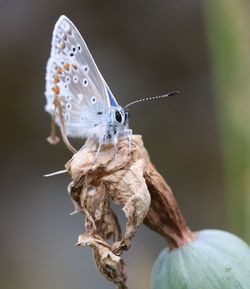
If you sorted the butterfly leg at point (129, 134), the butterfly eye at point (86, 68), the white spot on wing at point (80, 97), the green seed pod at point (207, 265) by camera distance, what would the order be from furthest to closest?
the white spot on wing at point (80, 97) → the butterfly eye at point (86, 68) → the butterfly leg at point (129, 134) → the green seed pod at point (207, 265)

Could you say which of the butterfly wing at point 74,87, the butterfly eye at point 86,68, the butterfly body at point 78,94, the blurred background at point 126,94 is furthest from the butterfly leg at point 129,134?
the blurred background at point 126,94

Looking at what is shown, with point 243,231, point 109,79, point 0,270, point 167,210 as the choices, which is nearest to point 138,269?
point 0,270

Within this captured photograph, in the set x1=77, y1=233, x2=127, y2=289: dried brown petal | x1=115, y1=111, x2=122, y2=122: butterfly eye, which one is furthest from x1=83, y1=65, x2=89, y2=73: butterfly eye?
x1=77, y1=233, x2=127, y2=289: dried brown petal

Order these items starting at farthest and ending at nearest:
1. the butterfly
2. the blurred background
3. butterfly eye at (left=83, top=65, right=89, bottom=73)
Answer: the blurred background, butterfly eye at (left=83, top=65, right=89, bottom=73), the butterfly

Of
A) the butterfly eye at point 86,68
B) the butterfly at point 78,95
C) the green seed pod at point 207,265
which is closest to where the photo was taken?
the green seed pod at point 207,265

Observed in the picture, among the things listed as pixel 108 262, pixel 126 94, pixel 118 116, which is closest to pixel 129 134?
pixel 118 116

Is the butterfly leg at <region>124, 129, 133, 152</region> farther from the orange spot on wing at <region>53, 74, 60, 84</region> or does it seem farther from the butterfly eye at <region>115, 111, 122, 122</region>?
the orange spot on wing at <region>53, 74, 60, 84</region>

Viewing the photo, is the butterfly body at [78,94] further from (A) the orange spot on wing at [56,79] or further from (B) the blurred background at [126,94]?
(B) the blurred background at [126,94]

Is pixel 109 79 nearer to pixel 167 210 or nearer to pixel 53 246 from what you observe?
pixel 53 246
